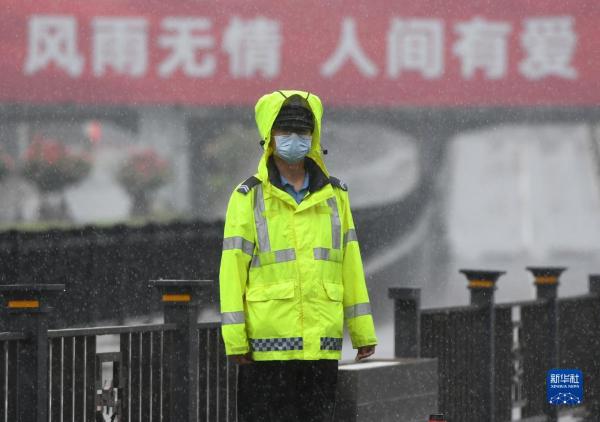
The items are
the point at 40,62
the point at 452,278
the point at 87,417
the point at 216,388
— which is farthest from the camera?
the point at 452,278

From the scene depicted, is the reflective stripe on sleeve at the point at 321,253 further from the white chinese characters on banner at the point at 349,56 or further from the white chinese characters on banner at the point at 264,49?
the white chinese characters on banner at the point at 349,56

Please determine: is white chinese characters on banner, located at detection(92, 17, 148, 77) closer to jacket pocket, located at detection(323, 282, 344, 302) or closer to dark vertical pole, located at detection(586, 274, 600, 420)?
dark vertical pole, located at detection(586, 274, 600, 420)

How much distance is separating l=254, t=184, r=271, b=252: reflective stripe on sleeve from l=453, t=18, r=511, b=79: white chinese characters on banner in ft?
34.1

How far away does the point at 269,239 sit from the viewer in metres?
4.15

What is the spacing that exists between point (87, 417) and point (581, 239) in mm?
12243

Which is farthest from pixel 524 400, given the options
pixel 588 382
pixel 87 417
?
pixel 87 417

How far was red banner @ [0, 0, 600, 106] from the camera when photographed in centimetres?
1427

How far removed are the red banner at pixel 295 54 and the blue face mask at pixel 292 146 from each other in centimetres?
996

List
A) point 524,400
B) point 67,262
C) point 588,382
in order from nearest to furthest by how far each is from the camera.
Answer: point 524,400
point 588,382
point 67,262

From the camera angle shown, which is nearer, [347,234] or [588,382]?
[347,234]

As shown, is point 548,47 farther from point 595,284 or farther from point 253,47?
point 595,284

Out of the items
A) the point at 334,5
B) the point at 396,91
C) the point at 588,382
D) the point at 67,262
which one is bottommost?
the point at 588,382

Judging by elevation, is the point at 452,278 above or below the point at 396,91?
below

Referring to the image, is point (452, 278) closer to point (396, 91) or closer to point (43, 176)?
point (396, 91)
